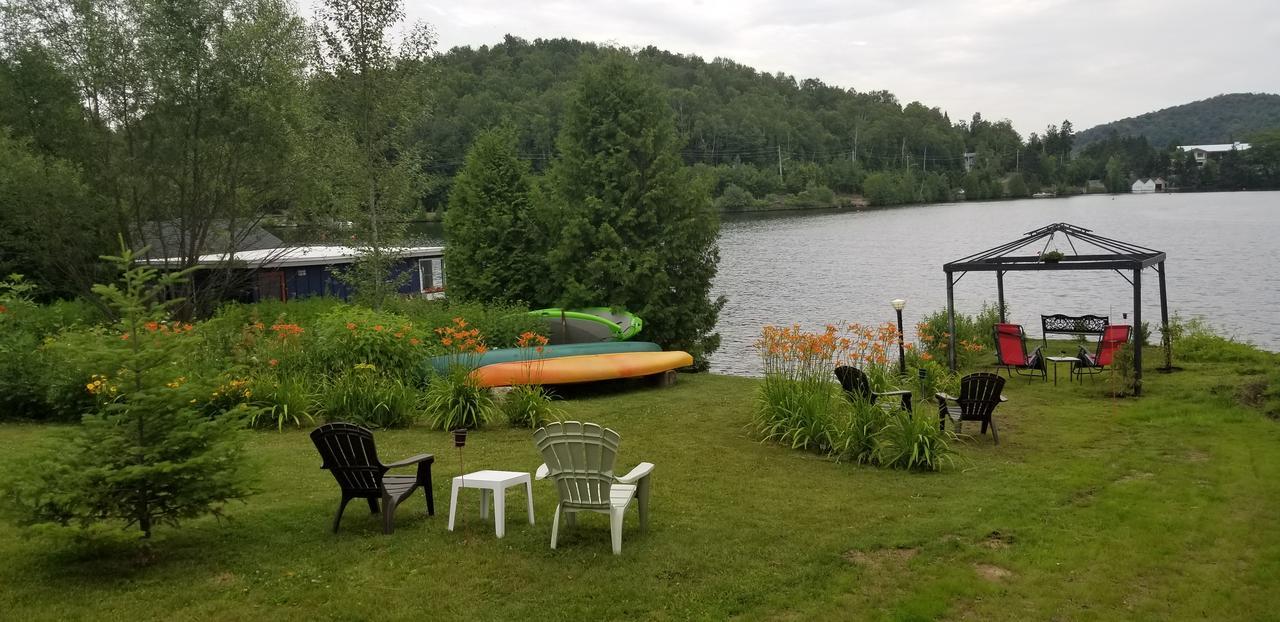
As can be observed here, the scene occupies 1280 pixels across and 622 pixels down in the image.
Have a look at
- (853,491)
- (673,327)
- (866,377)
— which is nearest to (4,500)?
(853,491)

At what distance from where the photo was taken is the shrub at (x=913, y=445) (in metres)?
8.80

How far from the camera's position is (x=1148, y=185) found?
424 ft

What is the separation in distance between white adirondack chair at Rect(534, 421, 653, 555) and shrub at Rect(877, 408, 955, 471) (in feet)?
11.6

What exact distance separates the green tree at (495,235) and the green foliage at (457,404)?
7968 mm

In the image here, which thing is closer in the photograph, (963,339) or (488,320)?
(488,320)

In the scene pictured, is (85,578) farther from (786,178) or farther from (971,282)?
(786,178)

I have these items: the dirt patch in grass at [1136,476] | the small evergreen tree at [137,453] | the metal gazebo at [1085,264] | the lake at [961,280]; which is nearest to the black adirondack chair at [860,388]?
the dirt patch in grass at [1136,476]

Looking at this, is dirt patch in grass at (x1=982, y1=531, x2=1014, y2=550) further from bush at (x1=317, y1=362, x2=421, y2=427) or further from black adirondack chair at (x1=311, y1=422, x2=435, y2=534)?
bush at (x1=317, y1=362, x2=421, y2=427)

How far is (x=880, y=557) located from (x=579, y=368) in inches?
315

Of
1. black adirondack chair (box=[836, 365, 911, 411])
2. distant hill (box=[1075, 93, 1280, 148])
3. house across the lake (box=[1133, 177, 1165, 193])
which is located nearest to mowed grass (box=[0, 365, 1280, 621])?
black adirondack chair (box=[836, 365, 911, 411])

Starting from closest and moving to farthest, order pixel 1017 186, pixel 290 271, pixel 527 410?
pixel 527 410, pixel 290 271, pixel 1017 186

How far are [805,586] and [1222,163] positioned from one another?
142175 millimetres

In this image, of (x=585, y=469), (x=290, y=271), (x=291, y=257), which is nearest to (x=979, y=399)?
(x=585, y=469)

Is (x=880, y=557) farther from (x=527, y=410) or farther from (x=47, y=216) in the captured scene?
(x=47, y=216)
